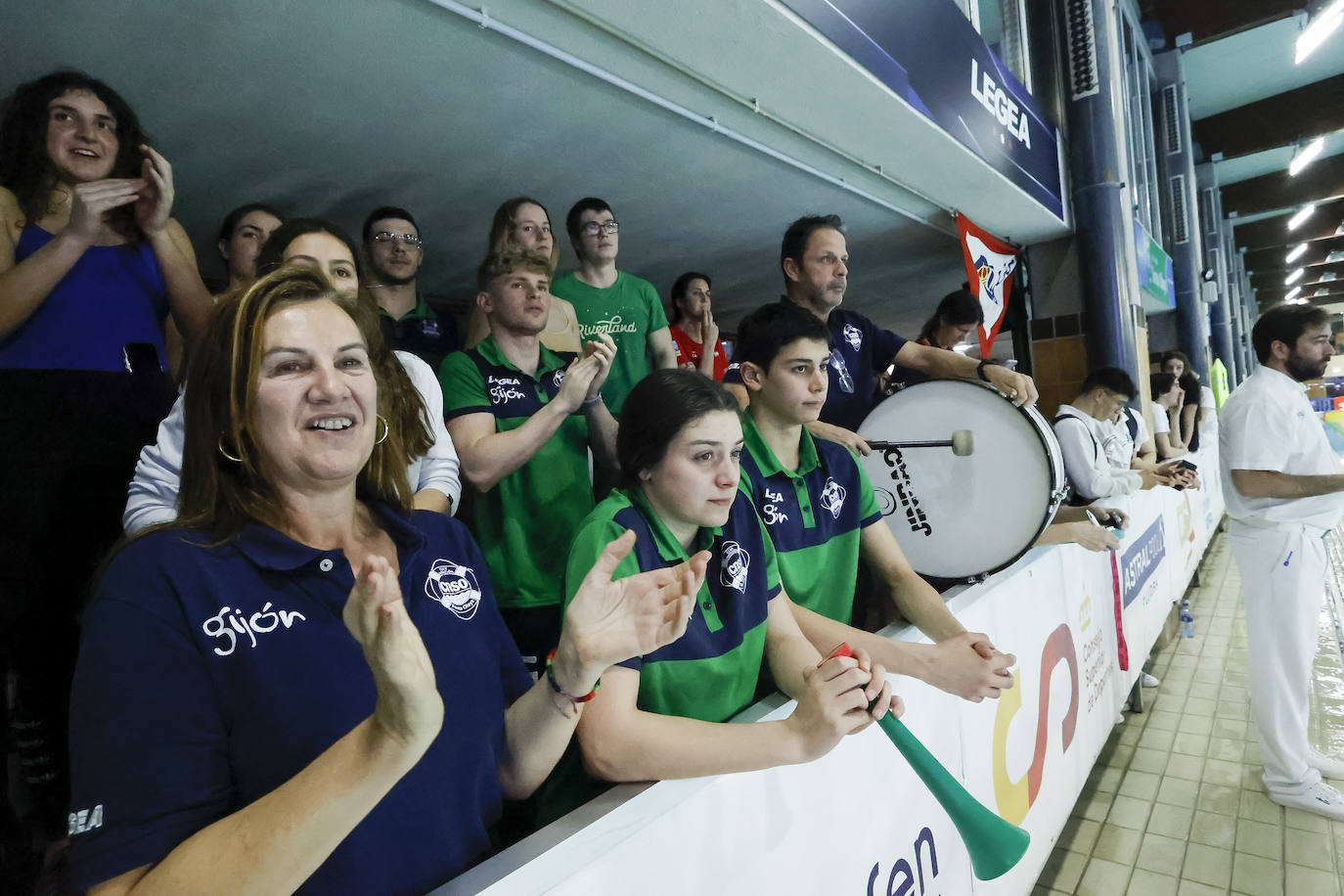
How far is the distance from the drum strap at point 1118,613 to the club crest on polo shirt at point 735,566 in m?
2.46

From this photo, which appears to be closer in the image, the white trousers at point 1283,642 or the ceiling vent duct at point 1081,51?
the white trousers at point 1283,642

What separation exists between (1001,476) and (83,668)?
1993 millimetres

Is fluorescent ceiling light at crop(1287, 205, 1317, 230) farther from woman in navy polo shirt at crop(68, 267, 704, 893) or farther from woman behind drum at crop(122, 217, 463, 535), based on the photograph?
woman in navy polo shirt at crop(68, 267, 704, 893)

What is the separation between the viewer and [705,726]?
3.36ft

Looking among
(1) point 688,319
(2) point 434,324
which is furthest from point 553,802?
(1) point 688,319

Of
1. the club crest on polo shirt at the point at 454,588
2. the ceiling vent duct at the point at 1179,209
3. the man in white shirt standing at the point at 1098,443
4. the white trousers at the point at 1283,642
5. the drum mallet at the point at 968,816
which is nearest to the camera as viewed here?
the club crest on polo shirt at the point at 454,588

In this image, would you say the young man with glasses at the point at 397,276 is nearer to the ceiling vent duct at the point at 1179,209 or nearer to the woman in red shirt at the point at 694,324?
the woman in red shirt at the point at 694,324

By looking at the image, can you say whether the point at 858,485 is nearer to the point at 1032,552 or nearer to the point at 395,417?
the point at 1032,552

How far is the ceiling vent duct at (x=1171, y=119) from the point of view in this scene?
8.27 metres

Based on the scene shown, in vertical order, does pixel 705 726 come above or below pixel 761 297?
below

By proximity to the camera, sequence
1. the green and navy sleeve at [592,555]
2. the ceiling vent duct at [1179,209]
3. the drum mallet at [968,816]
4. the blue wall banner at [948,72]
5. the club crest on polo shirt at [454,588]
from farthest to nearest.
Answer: the ceiling vent duct at [1179,209]
the blue wall banner at [948,72]
the green and navy sleeve at [592,555]
the drum mallet at [968,816]
the club crest on polo shirt at [454,588]

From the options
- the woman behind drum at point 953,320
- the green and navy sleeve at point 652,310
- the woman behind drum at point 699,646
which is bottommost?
the woman behind drum at point 699,646

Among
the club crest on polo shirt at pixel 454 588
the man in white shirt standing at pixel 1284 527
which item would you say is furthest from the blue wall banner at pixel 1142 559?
the club crest on polo shirt at pixel 454 588

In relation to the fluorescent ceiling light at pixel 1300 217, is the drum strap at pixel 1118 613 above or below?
below
